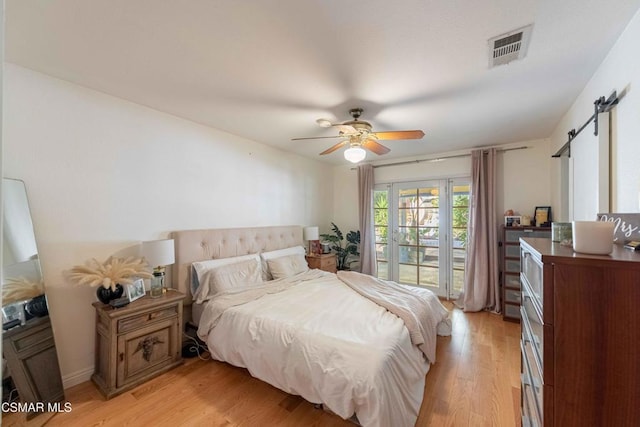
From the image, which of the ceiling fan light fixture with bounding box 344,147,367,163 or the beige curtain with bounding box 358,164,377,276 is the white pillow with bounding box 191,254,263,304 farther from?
the beige curtain with bounding box 358,164,377,276

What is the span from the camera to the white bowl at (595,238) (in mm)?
1175

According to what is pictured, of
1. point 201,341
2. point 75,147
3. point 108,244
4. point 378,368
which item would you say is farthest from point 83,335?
point 378,368

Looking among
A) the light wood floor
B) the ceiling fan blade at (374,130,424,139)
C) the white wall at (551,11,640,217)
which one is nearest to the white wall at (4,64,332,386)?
the light wood floor

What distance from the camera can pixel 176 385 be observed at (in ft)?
7.80

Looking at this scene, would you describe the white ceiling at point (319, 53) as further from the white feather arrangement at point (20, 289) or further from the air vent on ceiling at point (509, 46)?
the white feather arrangement at point (20, 289)

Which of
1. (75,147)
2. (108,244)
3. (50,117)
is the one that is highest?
(50,117)

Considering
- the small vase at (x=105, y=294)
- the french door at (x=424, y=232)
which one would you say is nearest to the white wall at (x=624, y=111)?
the french door at (x=424, y=232)

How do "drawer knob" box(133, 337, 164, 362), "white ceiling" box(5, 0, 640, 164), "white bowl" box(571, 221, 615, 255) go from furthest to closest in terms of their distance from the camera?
"drawer knob" box(133, 337, 164, 362) → "white ceiling" box(5, 0, 640, 164) → "white bowl" box(571, 221, 615, 255)

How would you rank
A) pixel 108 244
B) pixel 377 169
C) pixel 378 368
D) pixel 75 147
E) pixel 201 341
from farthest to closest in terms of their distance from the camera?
pixel 377 169, pixel 201 341, pixel 108 244, pixel 75 147, pixel 378 368

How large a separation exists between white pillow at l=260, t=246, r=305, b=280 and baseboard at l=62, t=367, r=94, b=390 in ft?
5.65

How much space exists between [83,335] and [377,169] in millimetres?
4339

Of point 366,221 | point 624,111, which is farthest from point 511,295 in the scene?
point 624,111

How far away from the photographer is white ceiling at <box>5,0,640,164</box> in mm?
1599

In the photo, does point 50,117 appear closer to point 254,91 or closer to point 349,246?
point 254,91
